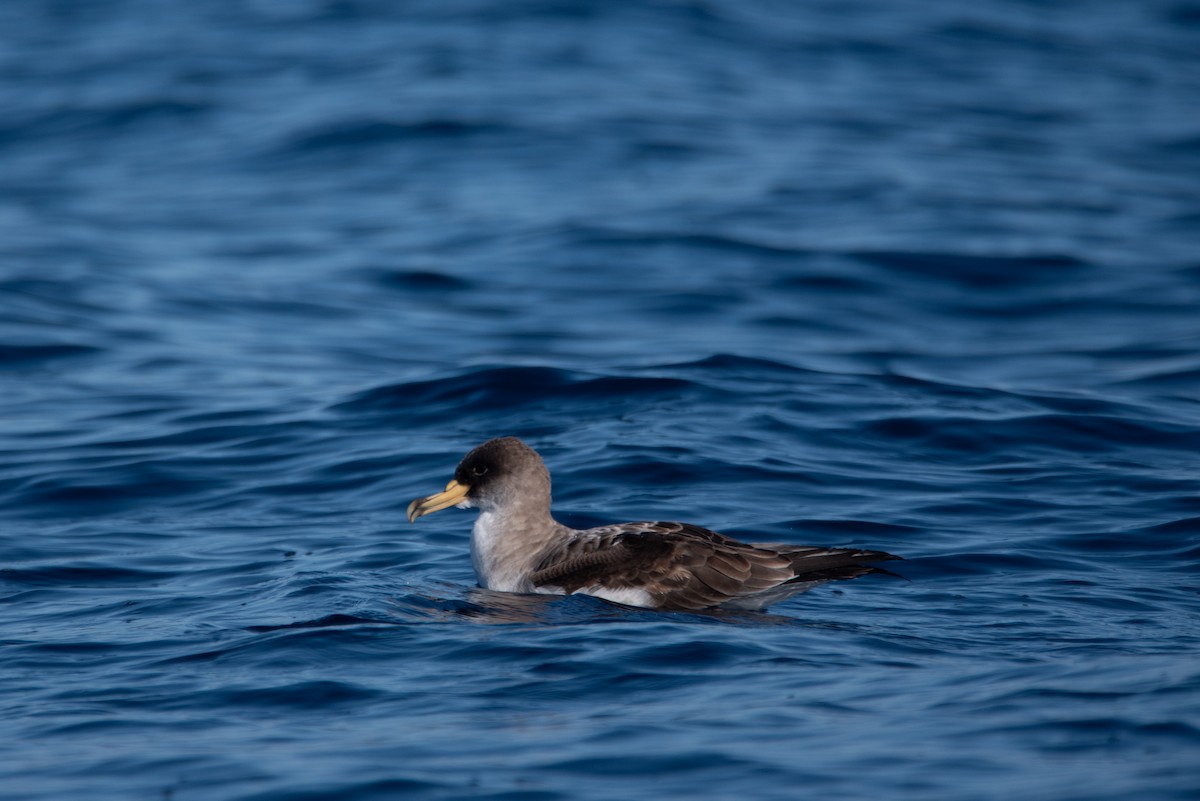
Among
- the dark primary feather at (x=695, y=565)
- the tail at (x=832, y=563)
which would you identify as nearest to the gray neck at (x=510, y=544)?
the dark primary feather at (x=695, y=565)

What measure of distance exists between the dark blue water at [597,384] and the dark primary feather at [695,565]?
210 millimetres

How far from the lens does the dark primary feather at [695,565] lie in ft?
29.0

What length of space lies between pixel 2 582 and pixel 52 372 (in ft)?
19.4

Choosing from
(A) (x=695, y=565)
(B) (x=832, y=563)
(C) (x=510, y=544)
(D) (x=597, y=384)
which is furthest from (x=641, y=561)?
(D) (x=597, y=384)

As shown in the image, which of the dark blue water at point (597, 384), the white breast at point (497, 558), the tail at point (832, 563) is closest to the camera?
the dark blue water at point (597, 384)

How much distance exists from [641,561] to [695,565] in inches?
12.4

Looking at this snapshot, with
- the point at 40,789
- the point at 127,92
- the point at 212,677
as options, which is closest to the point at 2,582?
the point at 212,677

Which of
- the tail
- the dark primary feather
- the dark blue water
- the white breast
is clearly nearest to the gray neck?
the white breast

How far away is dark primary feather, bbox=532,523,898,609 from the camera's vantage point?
884 centimetres

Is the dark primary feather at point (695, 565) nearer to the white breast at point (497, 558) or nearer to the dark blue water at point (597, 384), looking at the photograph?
the dark blue water at point (597, 384)

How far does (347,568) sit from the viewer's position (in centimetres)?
988

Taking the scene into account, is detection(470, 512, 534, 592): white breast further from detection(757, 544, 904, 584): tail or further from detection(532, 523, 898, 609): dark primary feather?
detection(757, 544, 904, 584): tail

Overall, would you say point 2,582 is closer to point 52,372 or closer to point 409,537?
point 409,537

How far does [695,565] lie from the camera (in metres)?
8.95
